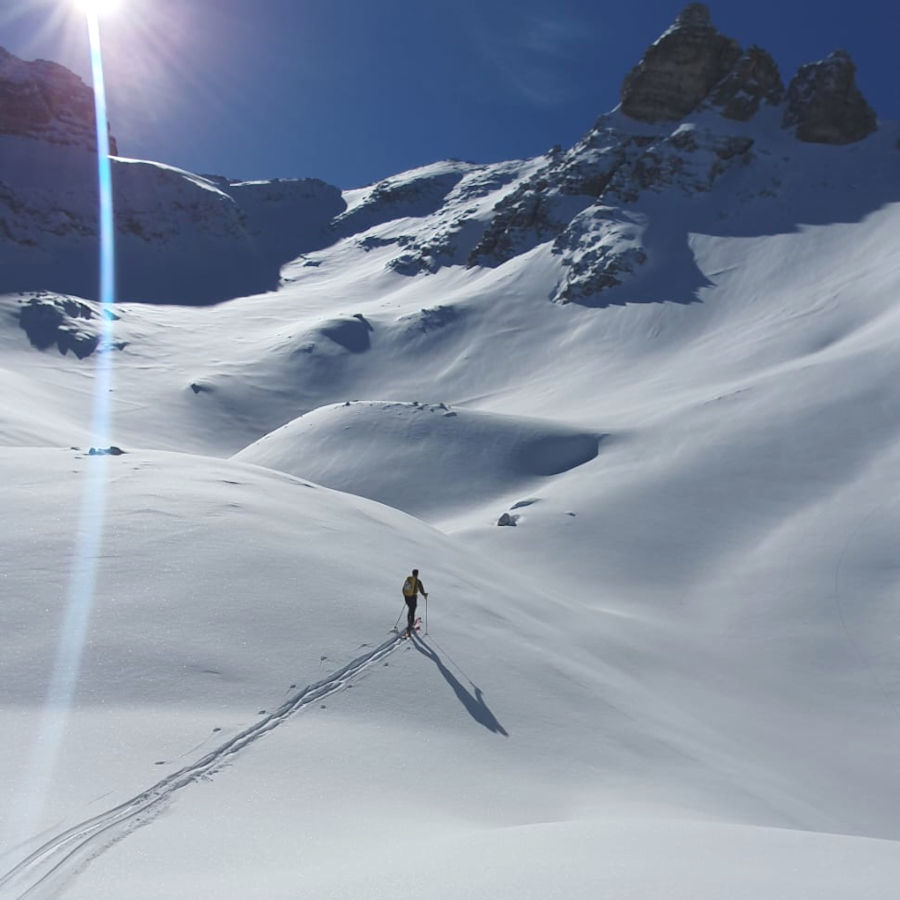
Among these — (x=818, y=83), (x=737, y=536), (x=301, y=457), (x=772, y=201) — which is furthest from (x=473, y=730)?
(x=818, y=83)

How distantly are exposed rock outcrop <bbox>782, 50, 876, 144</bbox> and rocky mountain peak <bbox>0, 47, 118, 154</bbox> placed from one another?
114 m

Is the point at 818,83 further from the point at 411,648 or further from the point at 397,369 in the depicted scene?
the point at 411,648

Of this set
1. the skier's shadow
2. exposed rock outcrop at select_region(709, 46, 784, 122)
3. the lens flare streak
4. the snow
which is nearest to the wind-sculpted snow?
the snow

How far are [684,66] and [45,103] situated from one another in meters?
108

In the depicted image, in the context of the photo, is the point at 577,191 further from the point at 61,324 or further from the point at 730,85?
the point at 61,324

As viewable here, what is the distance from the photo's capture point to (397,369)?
211ft

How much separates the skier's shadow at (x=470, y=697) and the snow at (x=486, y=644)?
0.07 meters

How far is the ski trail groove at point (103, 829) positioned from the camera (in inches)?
195

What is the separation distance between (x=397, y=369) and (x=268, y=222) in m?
113

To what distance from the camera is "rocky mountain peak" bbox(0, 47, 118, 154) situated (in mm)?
122062

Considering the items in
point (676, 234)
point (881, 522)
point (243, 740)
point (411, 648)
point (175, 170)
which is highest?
point (175, 170)

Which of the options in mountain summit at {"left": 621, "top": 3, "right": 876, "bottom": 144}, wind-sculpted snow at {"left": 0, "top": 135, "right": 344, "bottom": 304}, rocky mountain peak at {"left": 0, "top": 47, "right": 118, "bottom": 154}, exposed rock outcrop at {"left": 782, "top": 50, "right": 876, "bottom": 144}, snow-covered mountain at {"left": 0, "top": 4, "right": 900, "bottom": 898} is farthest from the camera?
rocky mountain peak at {"left": 0, "top": 47, "right": 118, "bottom": 154}

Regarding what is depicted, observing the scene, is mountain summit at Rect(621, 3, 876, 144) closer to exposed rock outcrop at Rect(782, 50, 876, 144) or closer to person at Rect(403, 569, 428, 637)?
exposed rock outcrop at Rect(782, 50, 876, 144)

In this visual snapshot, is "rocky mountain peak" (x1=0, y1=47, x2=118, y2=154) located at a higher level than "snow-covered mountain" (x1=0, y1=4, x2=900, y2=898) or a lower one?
higher
